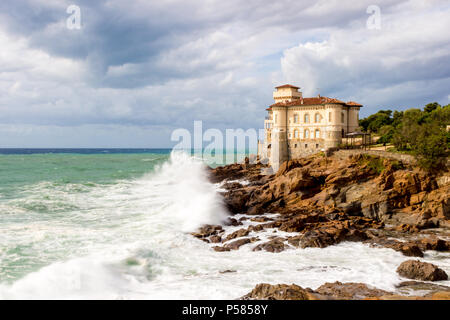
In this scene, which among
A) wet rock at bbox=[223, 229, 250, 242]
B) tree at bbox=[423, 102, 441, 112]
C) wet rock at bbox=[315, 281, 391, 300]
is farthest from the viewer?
tree at bbox=[423, 102, 441, 112]

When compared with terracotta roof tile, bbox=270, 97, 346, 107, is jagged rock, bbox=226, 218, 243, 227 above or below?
below

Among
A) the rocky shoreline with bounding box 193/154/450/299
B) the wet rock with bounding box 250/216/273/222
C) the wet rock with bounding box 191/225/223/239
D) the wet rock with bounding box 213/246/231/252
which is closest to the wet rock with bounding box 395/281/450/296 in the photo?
the rocky shoreline with bounding box 193/154/450/299

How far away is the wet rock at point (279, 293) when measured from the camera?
35.8 feet

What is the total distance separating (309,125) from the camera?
4644cm

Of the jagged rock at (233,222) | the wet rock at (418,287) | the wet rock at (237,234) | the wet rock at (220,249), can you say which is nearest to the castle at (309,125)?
the jagged rock at (233,222)

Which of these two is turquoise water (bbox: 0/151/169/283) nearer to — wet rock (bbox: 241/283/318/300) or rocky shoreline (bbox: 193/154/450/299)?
rocky shoreline (bbox: 193/154/450/299)

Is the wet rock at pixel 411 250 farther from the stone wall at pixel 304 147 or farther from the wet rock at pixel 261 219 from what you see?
Result: the stone wall at pixel 304 147

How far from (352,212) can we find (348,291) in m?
15.8

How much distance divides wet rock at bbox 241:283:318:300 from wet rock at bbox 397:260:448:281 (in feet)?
18.5

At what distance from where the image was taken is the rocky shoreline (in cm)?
1858

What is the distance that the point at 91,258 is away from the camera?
16359 millimetres

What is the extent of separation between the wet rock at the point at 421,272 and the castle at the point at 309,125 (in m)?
28.6

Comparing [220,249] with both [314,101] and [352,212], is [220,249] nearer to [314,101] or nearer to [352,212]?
[352,212]

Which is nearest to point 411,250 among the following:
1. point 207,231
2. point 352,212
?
point 352,212
